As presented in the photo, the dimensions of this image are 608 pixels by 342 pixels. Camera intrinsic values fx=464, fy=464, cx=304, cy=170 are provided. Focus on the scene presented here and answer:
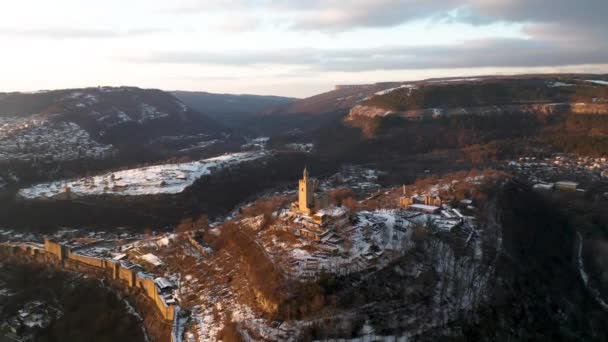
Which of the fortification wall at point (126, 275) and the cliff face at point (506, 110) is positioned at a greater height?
the cliff face at point (506, 110)

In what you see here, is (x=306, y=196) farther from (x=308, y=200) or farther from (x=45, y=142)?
(x=45, y=142)

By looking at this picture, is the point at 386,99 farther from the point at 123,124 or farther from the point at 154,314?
the point at 154,314

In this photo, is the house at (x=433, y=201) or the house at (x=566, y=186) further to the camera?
the house at (x=566, y=186)

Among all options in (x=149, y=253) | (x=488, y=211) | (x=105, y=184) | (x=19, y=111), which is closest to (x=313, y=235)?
→ (x=149, y=253)

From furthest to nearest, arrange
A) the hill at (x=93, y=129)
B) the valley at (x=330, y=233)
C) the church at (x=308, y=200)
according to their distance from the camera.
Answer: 1. the hill at (x=93, y=129)
2. the church at (x=308, y=200)
3. the valley at (x=330, y=233)

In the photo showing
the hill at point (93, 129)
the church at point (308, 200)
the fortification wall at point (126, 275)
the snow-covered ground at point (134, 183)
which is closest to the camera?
the fortification wall at point (126, 275)

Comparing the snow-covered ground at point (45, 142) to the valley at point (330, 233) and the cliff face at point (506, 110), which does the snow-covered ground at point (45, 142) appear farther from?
the cliff face at point (506, 110)

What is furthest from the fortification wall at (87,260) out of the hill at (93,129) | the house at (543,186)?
the house at (543,186)

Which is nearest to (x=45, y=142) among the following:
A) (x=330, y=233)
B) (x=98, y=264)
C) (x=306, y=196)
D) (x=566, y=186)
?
(x=98, y=264)
